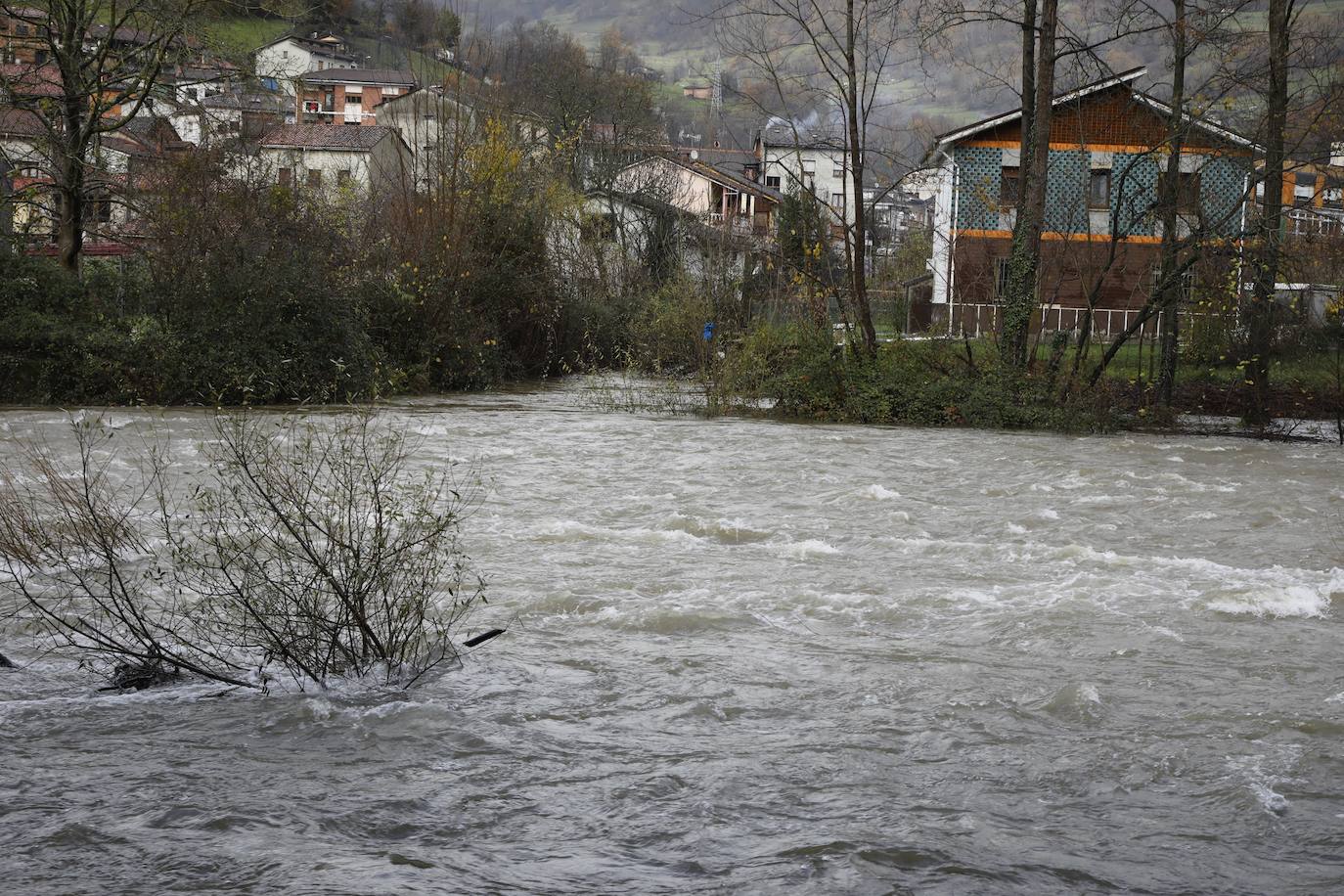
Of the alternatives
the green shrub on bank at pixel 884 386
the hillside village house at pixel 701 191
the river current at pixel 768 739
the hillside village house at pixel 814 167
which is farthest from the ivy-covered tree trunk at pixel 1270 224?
the hillside village house at pixel 701 191

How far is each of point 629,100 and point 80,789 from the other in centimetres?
5714

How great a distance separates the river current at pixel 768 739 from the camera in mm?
5473

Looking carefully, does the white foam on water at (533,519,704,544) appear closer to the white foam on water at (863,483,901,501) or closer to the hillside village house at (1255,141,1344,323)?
the white foam on water at (863,483,901,501)

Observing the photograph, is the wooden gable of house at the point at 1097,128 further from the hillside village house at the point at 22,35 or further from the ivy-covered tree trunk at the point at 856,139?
the hillside village house at the point at 22,35

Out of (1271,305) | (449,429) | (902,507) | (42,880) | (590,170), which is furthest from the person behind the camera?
(590,170)

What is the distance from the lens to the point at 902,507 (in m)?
14.9

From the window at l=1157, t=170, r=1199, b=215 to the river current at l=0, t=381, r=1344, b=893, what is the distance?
1012 cm

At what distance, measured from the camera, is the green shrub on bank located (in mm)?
22891

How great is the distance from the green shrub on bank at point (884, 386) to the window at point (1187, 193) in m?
3.60

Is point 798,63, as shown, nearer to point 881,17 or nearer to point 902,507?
point 881,17

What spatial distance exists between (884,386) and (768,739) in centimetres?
1716

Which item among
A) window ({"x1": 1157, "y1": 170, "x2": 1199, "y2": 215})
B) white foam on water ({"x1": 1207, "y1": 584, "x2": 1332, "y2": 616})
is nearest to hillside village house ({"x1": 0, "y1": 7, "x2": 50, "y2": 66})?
window ({"x1": 1157, "y1": 170, "x2": 1199, "y2": 215})

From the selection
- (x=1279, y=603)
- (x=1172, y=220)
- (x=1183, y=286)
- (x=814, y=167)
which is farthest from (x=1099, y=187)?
(x=814, y=167)

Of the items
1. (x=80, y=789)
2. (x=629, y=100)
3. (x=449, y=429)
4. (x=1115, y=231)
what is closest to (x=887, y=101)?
(x=1115, y=231)
